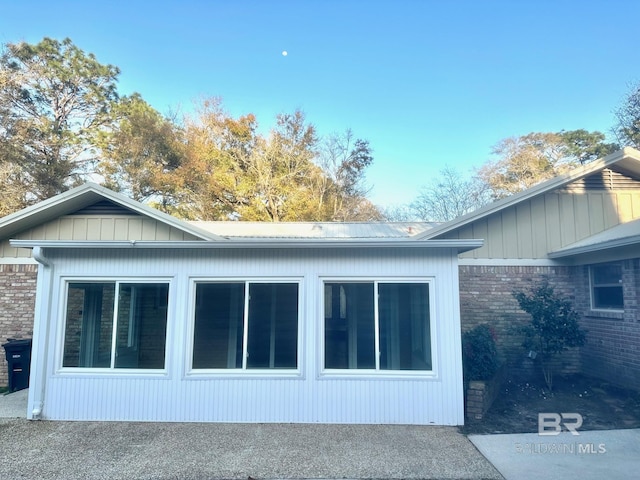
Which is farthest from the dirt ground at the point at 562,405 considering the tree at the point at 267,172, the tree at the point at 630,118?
the tree at the point at 267,172

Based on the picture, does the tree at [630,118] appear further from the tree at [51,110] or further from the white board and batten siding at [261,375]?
the tree at [51,110]

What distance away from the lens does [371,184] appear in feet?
82.0

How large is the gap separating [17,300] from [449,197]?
2418 centimetres

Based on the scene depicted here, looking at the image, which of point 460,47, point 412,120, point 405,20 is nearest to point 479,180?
point 412,120

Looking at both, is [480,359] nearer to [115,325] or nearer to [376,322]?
[376,322]

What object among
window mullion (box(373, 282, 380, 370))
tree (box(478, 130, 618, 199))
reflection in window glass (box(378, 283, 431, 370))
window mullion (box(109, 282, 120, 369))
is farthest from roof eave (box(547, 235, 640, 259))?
tree (box(478, 130, 618, 199))

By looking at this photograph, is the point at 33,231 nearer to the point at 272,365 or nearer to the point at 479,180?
the point at 272,365

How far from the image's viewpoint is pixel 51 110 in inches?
770

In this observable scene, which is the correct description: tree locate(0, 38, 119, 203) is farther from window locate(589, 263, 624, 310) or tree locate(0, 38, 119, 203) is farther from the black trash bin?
window locate(589, 263, 624, 310)

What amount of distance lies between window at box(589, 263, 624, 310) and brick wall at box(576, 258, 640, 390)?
0.12 metres

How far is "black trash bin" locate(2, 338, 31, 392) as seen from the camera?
809 centimetres

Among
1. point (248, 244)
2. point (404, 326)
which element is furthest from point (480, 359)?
point (248, 244)

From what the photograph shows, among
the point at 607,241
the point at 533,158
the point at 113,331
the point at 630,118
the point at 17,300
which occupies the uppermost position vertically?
the point at 533,158

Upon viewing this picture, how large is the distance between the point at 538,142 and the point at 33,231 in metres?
27.5
